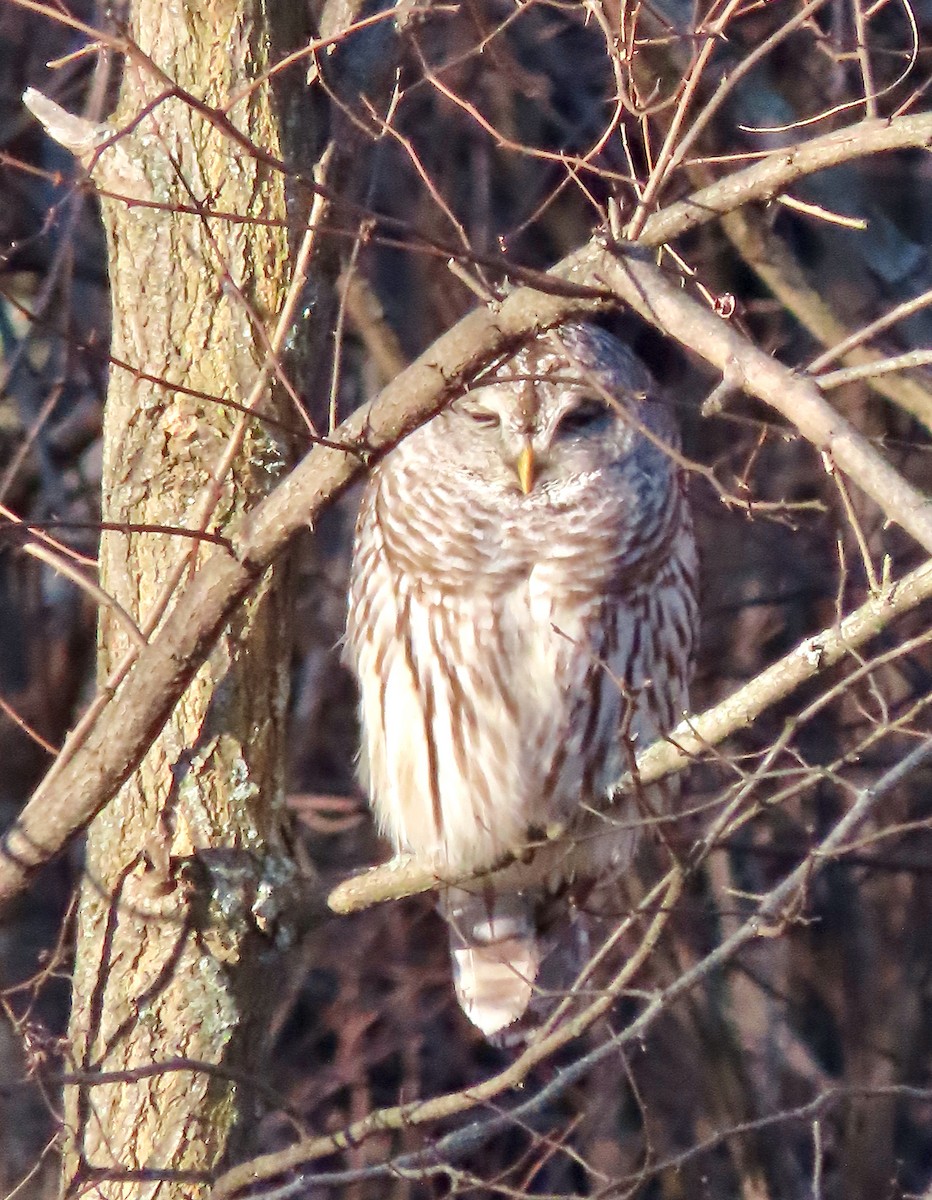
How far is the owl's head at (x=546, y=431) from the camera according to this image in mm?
4363

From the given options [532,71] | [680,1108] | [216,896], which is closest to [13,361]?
[532,71]

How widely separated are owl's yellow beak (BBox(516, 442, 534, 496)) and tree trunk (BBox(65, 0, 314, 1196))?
738 millimetres

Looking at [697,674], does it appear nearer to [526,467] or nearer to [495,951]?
[495,951]

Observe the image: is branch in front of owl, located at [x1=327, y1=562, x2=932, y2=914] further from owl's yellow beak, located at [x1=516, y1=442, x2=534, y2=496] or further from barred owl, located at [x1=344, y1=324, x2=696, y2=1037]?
owl's yellow beak, located at [x1=516, y1=442, x2=534, y2=496]

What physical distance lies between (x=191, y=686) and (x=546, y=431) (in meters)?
1.13

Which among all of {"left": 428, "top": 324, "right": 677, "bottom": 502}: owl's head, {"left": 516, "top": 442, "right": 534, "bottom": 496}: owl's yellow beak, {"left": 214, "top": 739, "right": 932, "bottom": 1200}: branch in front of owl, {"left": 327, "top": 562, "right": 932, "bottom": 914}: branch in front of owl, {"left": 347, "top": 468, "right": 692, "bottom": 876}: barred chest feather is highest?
{"left": 428, "top": 324, "right": 677, "bottom": 502}: owl's head

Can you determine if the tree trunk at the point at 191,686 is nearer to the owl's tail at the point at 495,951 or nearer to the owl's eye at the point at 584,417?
the owl's eye at the point at 584,417

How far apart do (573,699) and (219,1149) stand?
131cm

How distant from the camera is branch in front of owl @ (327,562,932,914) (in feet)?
8.70

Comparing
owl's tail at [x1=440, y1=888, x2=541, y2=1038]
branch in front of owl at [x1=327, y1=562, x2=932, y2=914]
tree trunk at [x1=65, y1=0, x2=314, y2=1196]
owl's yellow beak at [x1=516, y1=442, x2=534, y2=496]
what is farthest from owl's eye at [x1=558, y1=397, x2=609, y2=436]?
owl's tail at [x1=440, y1=888, x2=541, y2=1038]

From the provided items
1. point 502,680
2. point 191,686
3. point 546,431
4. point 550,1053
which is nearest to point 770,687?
point 550,1053

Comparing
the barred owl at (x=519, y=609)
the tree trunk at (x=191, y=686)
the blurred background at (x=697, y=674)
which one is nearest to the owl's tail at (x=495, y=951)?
the barred owl at (x=519, y=609)

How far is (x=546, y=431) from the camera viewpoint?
4.41m

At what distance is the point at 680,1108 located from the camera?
23.4ft
